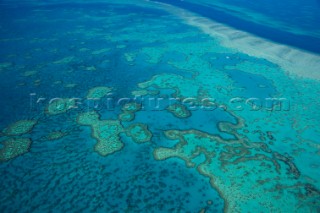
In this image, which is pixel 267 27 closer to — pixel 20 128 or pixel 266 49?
pixel 266 49

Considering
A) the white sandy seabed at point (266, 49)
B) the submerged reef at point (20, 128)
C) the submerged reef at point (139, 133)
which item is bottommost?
the submerged reef at point (20, 128)

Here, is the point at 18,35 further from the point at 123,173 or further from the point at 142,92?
the point at 123,173

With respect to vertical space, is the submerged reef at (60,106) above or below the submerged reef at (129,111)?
below

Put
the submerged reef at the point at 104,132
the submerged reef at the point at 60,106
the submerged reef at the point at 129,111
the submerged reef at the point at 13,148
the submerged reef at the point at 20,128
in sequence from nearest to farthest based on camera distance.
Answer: the submerged reef at the point at 13,148, the submerged reef at the point at 104,132, the submerged reef at the point at 20,128, the submerged reef at the point at 129,111, the submerged reef at the point at 60,106

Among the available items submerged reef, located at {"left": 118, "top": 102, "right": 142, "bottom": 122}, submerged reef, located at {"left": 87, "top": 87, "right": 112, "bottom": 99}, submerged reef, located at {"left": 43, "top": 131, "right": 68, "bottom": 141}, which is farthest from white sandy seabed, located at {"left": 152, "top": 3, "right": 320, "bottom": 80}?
submerged reef, located at {"left": 43, "top": 131, "right": 68, "bottom": 141}

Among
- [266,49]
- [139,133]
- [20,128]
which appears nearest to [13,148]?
[20,128]

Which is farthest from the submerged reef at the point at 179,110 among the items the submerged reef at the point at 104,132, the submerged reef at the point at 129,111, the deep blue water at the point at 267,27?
the deep blue water at the point at 267,27

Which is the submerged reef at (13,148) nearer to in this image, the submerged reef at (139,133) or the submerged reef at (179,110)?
the submerged reef at (139,133)
